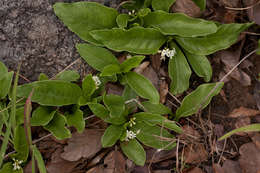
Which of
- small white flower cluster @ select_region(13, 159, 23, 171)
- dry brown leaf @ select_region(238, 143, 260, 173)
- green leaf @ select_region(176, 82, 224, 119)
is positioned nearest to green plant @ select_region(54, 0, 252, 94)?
green leaf @ select_region(176, 82, 224, 119)

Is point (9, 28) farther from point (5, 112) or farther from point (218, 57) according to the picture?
point (218, 57)

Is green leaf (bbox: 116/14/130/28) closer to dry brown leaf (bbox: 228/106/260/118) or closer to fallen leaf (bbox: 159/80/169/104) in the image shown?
fallen leaf (bbox: 159/80/169/104)

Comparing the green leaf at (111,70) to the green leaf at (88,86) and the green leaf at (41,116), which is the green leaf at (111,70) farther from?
the green leaf at (41,116)

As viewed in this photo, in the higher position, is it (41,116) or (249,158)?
(41,116)

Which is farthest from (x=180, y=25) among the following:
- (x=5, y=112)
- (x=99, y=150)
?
(x=5, y=112)

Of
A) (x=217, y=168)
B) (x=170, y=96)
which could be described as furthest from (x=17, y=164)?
(x=217, y=168)

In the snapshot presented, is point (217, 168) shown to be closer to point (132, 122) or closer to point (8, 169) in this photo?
point (132, 122)
